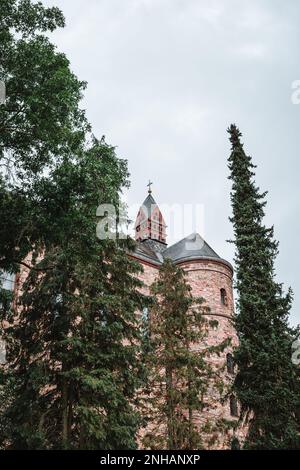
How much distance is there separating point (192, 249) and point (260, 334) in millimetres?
11626

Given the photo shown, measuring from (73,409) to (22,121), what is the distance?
6.64m

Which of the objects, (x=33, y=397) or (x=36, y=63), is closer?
(x=36, y=63)

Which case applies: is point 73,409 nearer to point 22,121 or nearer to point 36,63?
point 22,121

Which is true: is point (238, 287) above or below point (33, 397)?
above

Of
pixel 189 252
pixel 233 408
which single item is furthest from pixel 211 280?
pixel 233 408

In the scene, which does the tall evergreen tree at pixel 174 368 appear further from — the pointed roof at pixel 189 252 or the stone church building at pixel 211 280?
the pointed roof at pixel 189 252

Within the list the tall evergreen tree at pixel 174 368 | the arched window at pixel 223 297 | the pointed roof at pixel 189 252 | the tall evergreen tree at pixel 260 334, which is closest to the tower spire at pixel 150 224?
the pointed roof at pixel 189 252

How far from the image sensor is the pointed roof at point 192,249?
24.8 meters

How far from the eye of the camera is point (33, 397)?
37.9ft

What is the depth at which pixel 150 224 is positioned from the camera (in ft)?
121
